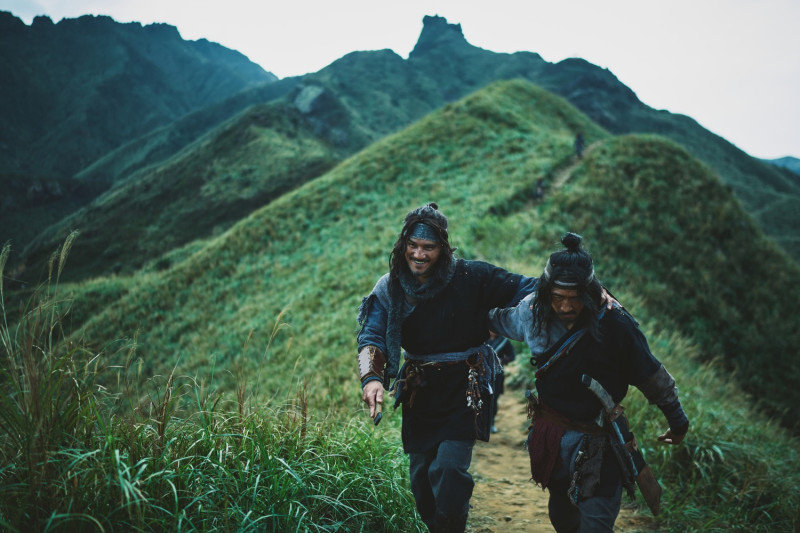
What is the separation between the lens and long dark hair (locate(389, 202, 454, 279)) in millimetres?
2641

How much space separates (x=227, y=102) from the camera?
295 ft

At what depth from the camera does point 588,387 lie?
216 centimetres

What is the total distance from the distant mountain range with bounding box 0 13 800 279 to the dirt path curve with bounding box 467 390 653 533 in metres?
6.77

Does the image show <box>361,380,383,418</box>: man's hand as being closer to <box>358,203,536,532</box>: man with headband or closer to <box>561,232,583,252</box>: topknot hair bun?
<box>358,203,536,532</box>: man with headband

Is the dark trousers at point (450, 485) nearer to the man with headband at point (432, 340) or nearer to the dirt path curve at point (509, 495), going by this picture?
the man with headband at point (432, 340)

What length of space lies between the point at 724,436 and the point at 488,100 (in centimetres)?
2826

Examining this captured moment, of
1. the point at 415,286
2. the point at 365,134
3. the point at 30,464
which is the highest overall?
the point at 365,134

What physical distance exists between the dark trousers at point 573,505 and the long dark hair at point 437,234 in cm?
121

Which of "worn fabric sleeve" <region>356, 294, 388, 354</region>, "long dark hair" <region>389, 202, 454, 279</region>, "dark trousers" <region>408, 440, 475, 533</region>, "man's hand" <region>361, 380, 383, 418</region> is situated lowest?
"dark trousers" <region>408, 440, 475, 533</region>

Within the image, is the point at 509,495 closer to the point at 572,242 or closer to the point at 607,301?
the point at 607,301

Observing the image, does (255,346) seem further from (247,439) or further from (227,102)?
(227,102)

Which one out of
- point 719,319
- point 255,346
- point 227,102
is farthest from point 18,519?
point 227,102

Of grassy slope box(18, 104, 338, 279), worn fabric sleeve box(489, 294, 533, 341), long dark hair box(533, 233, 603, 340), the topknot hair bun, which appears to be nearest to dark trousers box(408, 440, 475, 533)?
worn fabric sleeve box(489, 294, 533, 341)

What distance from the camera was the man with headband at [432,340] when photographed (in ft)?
8.29
